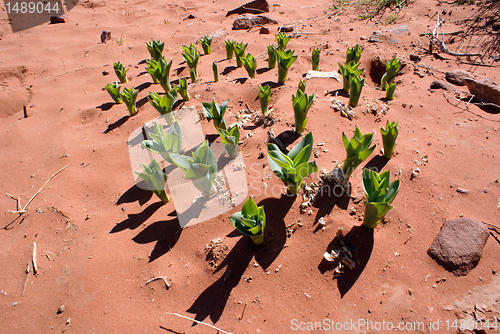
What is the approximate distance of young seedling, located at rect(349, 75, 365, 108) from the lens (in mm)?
3045

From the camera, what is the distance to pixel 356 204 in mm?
2264

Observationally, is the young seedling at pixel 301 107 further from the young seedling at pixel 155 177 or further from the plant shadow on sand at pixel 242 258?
the young seedling at pixel 155 177

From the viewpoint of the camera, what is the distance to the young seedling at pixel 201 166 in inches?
86.5

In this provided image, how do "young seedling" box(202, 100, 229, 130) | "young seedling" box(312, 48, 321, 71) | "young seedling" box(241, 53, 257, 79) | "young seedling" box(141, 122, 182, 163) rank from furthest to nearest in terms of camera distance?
"young seedling" box(312, 48, 321, 71) → "young seedling" box(241, 53, 257, 79) → "young seedling" box(202, 100, 229, 130) → "young seedling" box(141, 122, 182, 163)

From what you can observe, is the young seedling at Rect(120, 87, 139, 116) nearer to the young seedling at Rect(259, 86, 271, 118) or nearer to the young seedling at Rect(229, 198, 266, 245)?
the young seedling at Rect(259, 86, 271, 118)

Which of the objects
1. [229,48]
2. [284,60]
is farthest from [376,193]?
[229,48]

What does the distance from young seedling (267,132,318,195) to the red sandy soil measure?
28 centimetres

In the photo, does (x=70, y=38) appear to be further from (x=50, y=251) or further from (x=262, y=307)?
(x=262, y=307)

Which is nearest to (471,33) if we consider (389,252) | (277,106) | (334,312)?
(277,106)

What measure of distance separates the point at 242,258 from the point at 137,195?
4.23ft

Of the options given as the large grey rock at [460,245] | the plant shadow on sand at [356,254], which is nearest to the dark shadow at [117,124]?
the plant shadow on sand at [356,254]

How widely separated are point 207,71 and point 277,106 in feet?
5.92

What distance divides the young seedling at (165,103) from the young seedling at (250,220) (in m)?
1.87

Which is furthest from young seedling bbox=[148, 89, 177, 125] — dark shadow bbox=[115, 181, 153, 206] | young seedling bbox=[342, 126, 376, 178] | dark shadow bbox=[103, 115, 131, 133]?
young seedling bbox=[342, 126, 376, 178]
